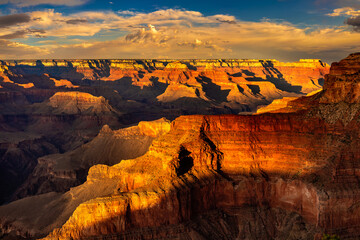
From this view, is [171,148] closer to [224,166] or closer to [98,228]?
[224,166]

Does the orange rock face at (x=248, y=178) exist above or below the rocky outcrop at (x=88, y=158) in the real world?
above

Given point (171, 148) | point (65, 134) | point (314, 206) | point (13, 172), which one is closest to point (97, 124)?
point (65, 134)

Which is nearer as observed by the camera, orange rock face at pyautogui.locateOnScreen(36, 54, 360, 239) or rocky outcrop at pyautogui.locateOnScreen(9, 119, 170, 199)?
orange rock face at pyautogui.locateOnScreen(36, 54, 360, 239)

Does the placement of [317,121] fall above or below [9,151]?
above

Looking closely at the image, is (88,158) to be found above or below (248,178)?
below

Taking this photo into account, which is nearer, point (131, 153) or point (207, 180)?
point (207, 180)

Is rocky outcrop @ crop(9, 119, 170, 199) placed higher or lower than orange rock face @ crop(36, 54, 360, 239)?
lower

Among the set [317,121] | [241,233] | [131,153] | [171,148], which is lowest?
[131,153]

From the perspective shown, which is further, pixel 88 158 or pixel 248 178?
pixel 88 158
